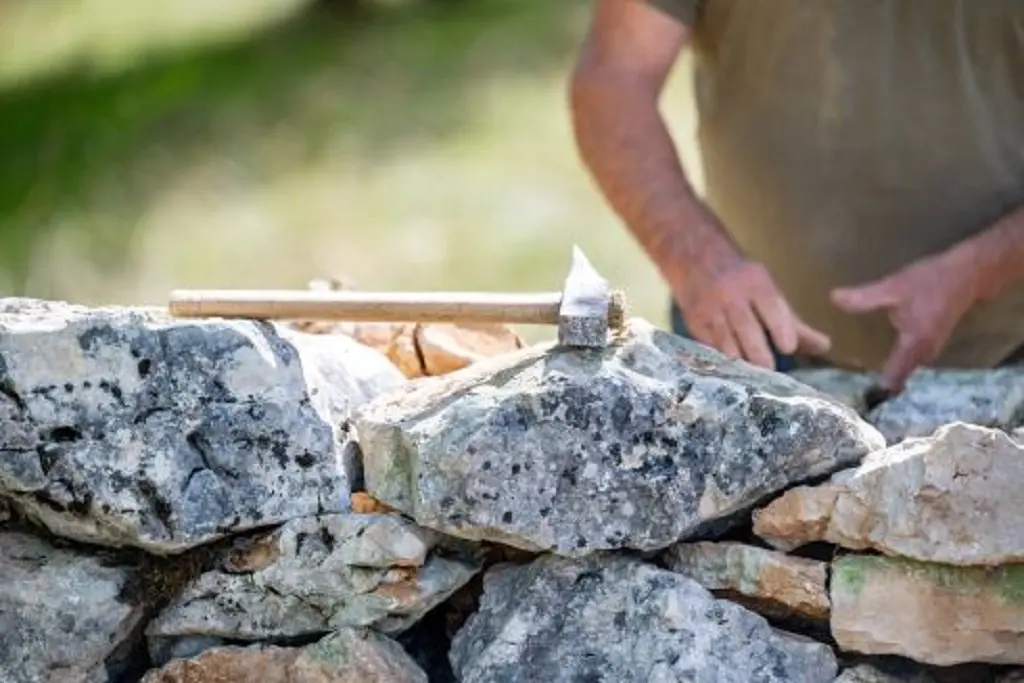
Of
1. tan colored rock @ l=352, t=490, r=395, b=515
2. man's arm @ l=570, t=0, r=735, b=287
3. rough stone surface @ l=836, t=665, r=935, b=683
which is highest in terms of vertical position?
man's arm @ l=570, t=0, r=735, b=287

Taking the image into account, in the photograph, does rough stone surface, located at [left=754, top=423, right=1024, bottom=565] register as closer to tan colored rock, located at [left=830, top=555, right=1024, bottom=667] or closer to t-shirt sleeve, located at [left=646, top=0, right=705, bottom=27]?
tan colored rock, located at [left=830, top=555, right=1024, bottom=667]

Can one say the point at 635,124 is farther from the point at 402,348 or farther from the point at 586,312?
the point at 586,312

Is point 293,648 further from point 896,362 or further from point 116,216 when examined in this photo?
point 116,216

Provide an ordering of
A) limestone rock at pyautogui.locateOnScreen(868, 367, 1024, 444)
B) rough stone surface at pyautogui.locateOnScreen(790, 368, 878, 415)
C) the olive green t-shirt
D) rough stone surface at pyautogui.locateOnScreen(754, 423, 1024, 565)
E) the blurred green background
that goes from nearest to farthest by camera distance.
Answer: rough stone surface at pyautogui.locateOnScreen(754, 423, 1024, 565) → limestone rock at pyautogui.locateOnScreen(868, 367, 1024, 444) → rough stone surface at pyautogui.locateOnScreen(790, 368, 878, 415) → the olive green t-shirt → the blurred green background

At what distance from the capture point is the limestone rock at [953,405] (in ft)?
6.48

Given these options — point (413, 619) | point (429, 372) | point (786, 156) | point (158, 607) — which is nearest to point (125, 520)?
point (158, 607)

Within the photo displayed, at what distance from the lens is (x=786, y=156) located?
271 cm

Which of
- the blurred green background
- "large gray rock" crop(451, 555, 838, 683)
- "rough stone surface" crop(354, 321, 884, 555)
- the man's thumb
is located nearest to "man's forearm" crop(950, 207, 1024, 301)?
the man's thumb

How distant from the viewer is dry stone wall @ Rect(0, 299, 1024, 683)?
5.59 ft

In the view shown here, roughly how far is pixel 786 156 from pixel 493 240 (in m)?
3.28

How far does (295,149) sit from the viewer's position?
6957mm

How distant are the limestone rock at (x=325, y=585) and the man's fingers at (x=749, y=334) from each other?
574 millimetres

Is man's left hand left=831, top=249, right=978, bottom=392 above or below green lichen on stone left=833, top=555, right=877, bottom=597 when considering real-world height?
above

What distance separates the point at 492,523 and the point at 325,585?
16cm
